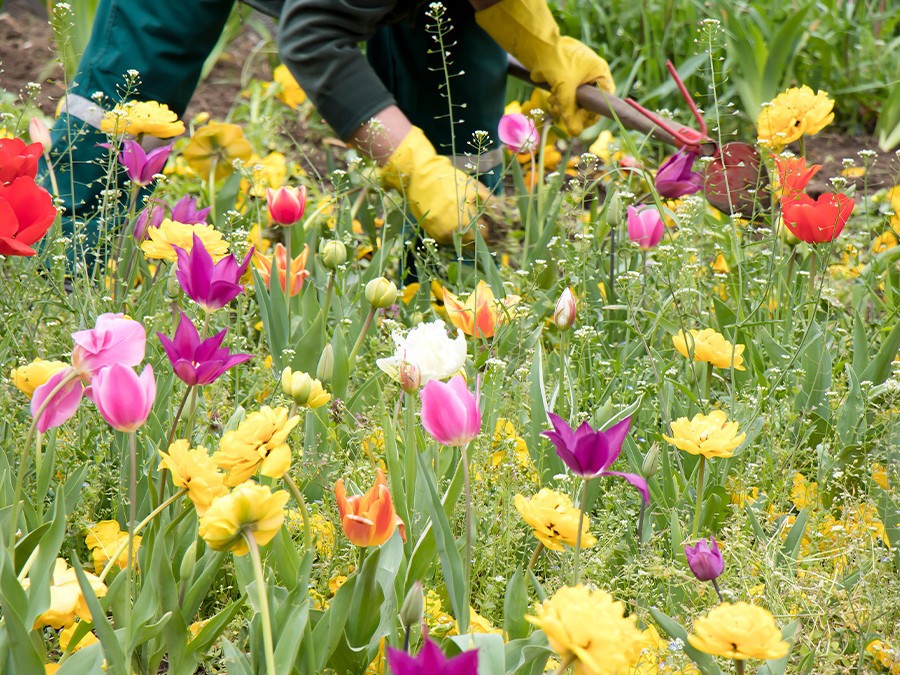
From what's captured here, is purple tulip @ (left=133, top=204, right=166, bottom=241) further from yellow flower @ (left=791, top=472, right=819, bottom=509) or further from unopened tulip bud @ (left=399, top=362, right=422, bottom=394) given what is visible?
yellow flower @ (left=791, top=472, right=819, bottom=509)

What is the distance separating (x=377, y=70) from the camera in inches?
92.0

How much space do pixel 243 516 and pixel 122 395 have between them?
171 millimetres

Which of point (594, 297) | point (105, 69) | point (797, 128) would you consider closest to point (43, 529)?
point (594, 297)

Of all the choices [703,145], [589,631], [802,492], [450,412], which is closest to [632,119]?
[703,145]

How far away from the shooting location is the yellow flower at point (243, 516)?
705mm

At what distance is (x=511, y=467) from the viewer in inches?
47.6

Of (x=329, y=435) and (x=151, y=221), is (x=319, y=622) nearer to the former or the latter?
(x=329, y=435)

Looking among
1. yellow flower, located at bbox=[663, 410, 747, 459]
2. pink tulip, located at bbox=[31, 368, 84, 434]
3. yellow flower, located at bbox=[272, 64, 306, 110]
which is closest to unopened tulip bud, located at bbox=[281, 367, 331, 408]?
pink tulip, located at bbox=[31, 368, 84, 434]

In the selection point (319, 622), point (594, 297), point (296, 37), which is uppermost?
point (296, 37)

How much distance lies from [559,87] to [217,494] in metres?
1.44

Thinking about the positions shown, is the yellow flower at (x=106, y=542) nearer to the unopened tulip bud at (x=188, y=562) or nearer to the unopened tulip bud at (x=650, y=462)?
the unopened tulip bud at (x=188, y=562)

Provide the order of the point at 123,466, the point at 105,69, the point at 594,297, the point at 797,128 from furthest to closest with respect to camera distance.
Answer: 1. the point at 105,69
2. the point at 594,297
3. the point at 797,128
4. the point at 123,466

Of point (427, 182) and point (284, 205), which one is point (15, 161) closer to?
point (284, 205)

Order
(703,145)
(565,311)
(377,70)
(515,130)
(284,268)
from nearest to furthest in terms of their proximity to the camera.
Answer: (565,311)
(284,268)
(515,130)
(703,145)
(377,70)
